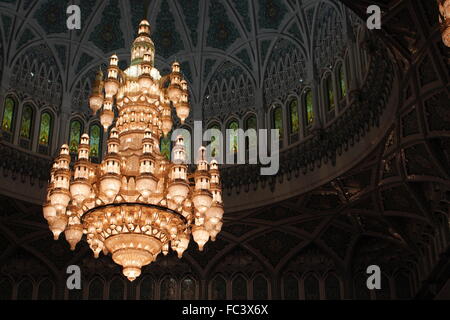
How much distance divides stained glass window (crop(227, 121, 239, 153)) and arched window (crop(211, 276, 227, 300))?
14.6 feet

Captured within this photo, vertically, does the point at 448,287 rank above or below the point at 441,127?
below

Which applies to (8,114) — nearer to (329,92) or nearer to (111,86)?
(111,86)

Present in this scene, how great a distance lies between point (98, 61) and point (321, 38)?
728 cm

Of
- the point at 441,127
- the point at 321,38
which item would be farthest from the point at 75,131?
the point at 441,127

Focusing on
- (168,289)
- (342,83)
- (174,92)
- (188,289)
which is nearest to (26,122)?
(168,289)

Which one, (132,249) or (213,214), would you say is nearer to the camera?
(132,249)

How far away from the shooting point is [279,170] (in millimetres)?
19266

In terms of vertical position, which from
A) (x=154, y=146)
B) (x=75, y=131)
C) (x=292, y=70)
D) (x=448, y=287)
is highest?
(x=292, y=70)

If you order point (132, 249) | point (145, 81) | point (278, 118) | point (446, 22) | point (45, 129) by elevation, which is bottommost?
point (132, 249)

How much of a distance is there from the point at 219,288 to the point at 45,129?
7606mm

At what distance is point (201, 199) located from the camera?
1193 centimetres

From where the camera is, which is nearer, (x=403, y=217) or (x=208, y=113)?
(x=403, y=217)

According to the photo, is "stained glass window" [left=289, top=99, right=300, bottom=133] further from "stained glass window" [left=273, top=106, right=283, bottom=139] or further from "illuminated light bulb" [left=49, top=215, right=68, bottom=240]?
"illuminated light bulb" [left=49, top=215, right=68, bottom=240]
